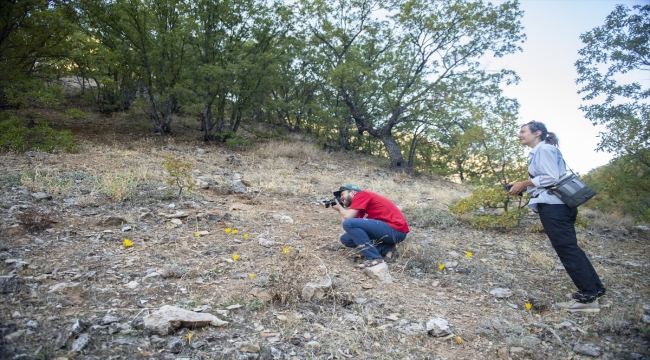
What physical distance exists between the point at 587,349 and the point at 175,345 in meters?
2.85

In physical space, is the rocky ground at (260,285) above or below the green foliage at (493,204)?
below

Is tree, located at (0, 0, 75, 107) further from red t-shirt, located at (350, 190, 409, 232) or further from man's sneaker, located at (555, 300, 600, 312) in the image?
man's sneaker, located at (555, 300, 600, 312)

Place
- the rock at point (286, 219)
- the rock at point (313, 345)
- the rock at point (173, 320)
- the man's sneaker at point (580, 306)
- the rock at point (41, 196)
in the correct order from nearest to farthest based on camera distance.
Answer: the rock at point (173, 320) < the rock at point (313, 345) < the man's sneaker at point (580, 306) < the rock at point (41, 196) < the rock at point (286, 219)

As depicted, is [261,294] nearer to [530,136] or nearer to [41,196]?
[530,136]

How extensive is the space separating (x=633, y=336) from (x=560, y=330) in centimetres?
50

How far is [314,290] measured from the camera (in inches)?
123

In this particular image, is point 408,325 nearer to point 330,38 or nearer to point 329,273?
point 329,273

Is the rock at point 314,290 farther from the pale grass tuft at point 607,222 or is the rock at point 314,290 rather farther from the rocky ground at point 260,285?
the pale grass tuft at point 607,222

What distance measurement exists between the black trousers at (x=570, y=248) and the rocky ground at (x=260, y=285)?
244mm

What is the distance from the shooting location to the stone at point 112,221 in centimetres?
427

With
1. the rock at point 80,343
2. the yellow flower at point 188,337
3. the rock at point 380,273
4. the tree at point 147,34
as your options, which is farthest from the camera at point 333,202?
the tree at point 147,34

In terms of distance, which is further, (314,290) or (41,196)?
(41,196)

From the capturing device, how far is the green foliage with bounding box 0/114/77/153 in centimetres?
767

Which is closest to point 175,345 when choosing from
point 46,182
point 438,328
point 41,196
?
point 438,328
